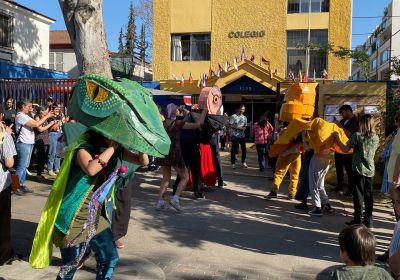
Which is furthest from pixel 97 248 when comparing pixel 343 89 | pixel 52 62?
pixel 52 62

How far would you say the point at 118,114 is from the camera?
3.19 m

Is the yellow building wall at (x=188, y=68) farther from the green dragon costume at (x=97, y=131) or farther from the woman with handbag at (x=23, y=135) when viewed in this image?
the green dragon costume at (x=97, y=131)

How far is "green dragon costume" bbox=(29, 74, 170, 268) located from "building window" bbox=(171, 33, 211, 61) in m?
21.8

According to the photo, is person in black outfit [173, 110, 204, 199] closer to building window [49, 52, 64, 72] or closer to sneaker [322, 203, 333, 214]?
sneaker [322, 203, 333, 214]

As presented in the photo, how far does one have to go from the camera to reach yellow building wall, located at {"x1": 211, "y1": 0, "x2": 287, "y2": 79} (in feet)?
76.7

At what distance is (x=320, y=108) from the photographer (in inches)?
410

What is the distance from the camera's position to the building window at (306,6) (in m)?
23.1

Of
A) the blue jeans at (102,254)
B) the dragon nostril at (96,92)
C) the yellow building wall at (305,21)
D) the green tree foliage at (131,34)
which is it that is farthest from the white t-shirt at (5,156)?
the green tree foliage at (131,34)

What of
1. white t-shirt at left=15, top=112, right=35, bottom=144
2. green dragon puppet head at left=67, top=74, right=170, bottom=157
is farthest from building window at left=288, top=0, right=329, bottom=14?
green dragon puppet head at left=67, top=74, right=170, bottom=157

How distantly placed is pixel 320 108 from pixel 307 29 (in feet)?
45.7

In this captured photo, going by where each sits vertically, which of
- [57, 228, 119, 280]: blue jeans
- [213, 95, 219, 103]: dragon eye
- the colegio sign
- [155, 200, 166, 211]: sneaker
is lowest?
[155, 200, 166, 211]: sneaker

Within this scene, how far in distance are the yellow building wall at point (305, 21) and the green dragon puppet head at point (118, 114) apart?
2128cm

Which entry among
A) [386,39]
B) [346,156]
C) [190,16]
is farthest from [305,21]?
[386,39]

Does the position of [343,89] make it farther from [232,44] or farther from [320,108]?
[232,44]
